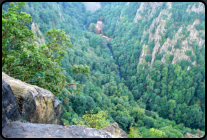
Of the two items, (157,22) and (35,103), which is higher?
(157,22)

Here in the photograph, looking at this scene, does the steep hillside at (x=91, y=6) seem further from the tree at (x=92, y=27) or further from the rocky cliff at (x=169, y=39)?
the rocky cliff at (x=169, y=39)

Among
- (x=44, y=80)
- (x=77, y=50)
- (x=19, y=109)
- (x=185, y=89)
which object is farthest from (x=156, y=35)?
A: (x=19, y=109)

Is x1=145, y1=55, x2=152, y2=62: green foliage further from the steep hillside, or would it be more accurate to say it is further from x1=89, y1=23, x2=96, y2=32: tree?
the steep hillside

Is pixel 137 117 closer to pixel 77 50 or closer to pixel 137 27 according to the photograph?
pixel 77 50

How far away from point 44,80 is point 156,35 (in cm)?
5166

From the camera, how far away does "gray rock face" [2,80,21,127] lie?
14.8 feet

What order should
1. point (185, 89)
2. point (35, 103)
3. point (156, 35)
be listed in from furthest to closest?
point (156, 35), point (185, 89), point (35, 103)

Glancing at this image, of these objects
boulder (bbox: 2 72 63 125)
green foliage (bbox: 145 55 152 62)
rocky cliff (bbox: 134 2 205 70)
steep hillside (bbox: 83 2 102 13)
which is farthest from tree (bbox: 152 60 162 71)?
steep hillside (bbox: 83 2 102 13)

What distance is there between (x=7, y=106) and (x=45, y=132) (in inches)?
55.1

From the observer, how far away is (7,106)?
4.64 metres

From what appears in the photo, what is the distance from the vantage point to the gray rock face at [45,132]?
432 centimetres

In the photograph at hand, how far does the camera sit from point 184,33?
49.0 metres

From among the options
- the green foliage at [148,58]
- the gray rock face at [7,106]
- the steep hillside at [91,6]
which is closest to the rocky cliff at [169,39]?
the green foliage at [148,58]

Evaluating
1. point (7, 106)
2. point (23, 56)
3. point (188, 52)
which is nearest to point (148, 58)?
point (188, 52)
